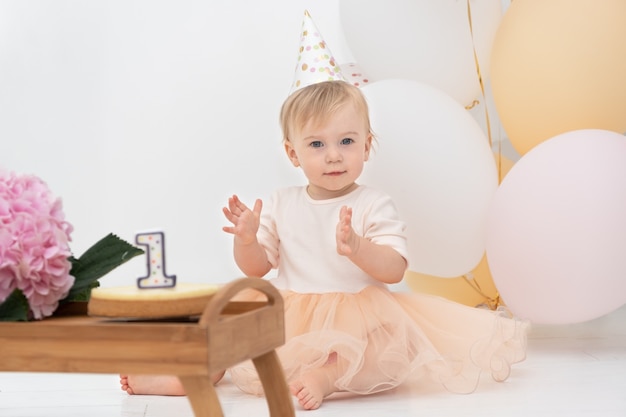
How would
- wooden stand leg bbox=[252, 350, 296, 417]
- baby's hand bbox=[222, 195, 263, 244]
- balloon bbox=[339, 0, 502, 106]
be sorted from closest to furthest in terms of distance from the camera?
1. wooden stand leg bbox=[252, 350, 296, 417]
2. baby's hand bbox=[222, 195, 263, 244]
3. balloon bbox=[339, 0, 502, 106]

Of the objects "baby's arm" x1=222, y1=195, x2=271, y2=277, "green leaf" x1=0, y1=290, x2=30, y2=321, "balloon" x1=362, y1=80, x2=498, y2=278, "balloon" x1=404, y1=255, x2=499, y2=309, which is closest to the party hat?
"balloon" x1=362, y1=80, x2=498, y2=278

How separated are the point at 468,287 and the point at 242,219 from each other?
93cm

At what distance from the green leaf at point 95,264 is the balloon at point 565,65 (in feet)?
3.88

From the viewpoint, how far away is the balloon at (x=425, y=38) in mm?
2104

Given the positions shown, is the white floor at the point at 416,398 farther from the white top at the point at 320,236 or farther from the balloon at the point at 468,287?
the balloon at the point at 468,287

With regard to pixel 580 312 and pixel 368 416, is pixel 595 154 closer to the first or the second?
pixel 580 312

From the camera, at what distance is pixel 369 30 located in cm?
215

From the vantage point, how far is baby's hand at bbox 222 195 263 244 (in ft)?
5.05

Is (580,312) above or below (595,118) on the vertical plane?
below

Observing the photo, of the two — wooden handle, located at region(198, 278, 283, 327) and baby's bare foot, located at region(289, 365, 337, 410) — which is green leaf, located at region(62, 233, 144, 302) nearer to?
wooden handle, located at region(198, 278, 283, 327)

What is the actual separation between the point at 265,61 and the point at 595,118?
120 centimetres

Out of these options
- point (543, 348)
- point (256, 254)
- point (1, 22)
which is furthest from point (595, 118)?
point (1, 22)

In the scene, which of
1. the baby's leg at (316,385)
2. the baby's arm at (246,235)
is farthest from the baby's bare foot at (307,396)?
the baby's arm at (246,235)

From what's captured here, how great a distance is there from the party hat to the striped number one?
77cm
